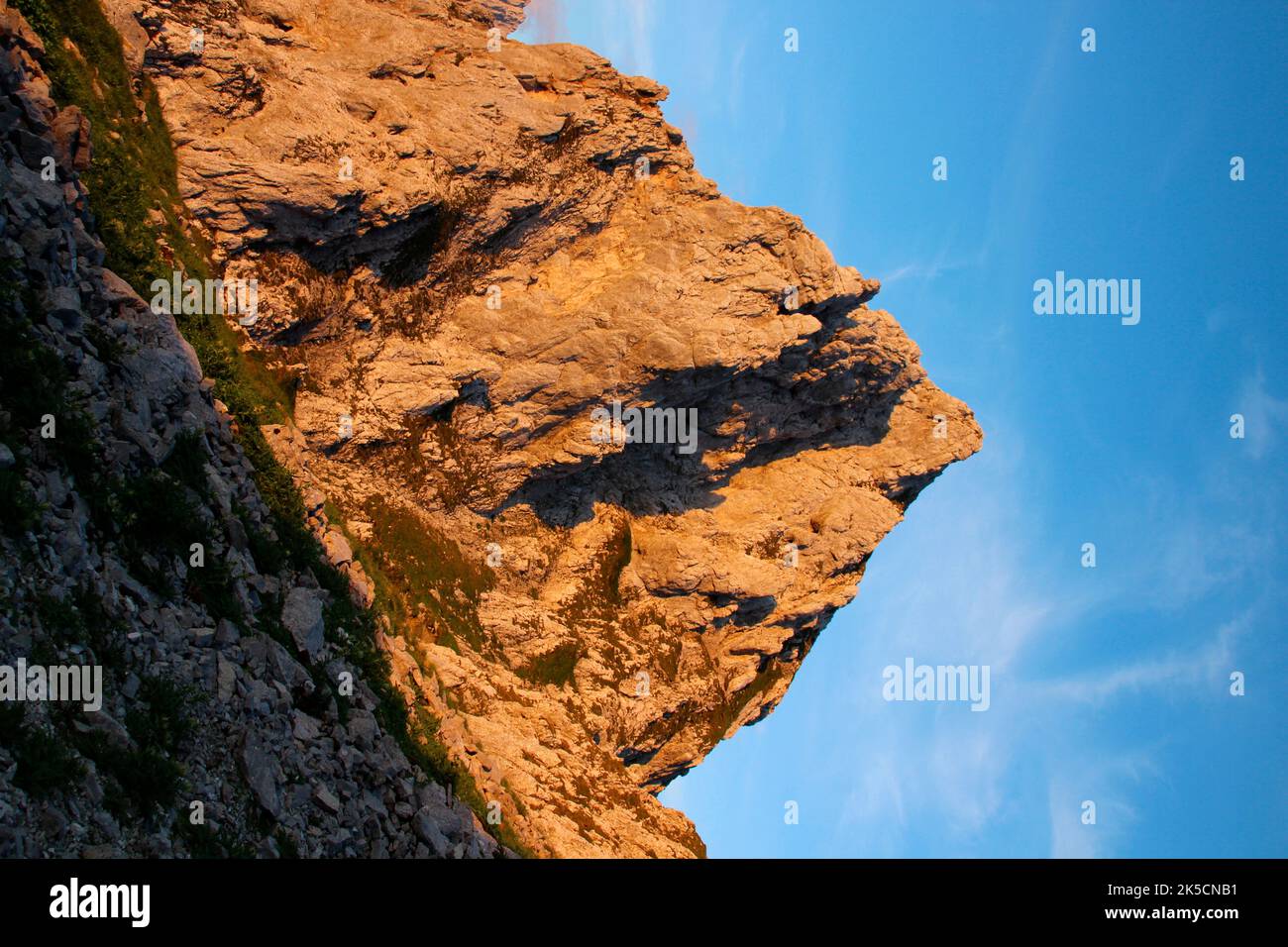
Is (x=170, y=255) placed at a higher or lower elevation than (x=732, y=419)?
higher

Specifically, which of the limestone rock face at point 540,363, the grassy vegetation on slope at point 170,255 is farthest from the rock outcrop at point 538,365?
the grassy vegetation on slope at point 170,255

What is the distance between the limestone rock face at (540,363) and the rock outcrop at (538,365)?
0.38ft

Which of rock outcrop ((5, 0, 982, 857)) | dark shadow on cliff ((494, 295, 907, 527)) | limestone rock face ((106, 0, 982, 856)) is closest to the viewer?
rock outcrop ((5, 0, 982, 857))

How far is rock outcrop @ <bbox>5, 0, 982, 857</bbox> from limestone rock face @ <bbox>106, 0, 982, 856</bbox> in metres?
0.12

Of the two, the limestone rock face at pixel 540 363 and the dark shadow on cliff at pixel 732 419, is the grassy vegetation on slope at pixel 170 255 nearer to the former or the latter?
the limestone rock face at pixel 540 363

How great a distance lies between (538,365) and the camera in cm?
3856

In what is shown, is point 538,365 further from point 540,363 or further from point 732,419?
point 732,419

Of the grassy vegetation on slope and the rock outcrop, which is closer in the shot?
the grassy vegetation on slope

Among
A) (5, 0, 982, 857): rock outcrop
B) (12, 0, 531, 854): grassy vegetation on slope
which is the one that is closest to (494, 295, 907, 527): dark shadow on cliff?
(5, 0, 982, 857): rock outcrop

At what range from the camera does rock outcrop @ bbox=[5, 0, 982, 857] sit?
33.4 m

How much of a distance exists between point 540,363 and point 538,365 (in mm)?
119

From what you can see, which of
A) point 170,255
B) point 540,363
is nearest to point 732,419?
point 540,363

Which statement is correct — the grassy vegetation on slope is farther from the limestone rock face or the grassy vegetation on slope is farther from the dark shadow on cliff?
the dark shadow on cliff

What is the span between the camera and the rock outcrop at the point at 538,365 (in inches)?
1314
